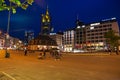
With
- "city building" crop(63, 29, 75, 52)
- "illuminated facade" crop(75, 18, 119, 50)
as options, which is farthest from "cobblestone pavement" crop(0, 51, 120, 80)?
"city building" crop(63, 29, 75, 52)

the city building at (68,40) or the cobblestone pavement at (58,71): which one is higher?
the city building at (68,40)

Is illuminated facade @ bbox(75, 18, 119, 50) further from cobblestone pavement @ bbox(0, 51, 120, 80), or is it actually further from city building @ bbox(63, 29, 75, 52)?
cobblestone pavement @ bbox(0, 51, 120, 80)

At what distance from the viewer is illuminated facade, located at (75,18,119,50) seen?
12988cm

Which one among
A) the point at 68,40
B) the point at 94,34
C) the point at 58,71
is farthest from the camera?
the point at 68,40

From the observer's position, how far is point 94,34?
5620 inches

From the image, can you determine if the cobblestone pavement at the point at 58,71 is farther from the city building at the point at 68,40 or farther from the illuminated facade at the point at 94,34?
the city building at the point at 68,40

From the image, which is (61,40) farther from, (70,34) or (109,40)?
(109,40)

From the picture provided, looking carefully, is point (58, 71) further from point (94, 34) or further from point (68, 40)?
point (68, 40)

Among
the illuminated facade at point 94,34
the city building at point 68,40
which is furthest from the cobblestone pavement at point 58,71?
the city building at point 68,40

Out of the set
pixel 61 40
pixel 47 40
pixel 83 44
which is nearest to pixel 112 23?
pixel 83 44

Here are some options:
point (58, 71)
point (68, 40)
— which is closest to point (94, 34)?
point (68, 40)

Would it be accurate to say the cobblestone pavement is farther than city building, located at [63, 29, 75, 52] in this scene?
No

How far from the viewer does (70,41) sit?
559ft

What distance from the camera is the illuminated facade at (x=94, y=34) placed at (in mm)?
129875
